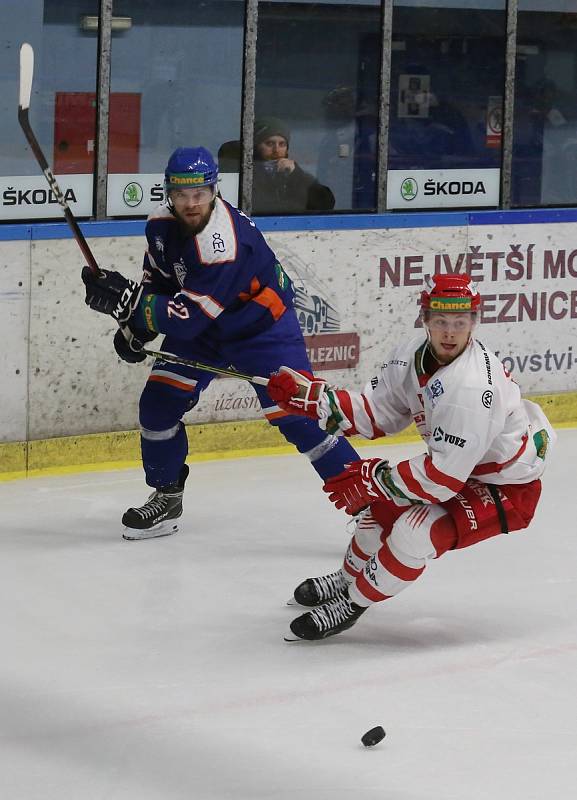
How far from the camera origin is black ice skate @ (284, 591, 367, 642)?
334 cm

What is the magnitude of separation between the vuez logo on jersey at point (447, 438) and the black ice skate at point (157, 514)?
122 cm

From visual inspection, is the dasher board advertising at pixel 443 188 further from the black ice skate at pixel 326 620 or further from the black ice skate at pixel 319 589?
the black ice skate at pixel 326 620

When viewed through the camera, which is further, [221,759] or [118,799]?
[221,759]

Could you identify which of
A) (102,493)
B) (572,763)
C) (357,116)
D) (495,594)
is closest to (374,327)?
(357,116)

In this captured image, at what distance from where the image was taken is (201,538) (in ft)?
13.7

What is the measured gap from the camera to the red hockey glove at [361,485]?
3227 millimetres

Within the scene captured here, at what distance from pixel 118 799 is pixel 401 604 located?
1.26 meters

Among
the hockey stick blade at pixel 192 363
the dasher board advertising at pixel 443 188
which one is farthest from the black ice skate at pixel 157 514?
the dasher board advertising at pixel 443 188

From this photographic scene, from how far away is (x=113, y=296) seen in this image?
383 cm

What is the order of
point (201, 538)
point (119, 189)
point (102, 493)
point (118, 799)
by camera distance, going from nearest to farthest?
point (118, 799), point (201, 538), point (102, 493), point (119, 189)

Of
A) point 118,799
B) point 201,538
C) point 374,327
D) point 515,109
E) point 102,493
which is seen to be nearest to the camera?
point 118,799

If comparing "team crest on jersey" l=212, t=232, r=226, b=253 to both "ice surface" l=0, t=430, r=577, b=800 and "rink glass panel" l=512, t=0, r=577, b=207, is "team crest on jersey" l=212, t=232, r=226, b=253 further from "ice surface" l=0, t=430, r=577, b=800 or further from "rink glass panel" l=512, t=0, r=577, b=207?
"rink glass panel" l=512, t=0, r=577, b=207

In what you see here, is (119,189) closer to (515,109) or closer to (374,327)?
(374,327)

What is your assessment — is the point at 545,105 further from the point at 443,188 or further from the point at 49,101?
the point at 49,101
